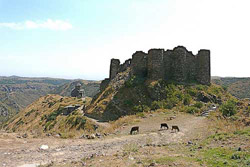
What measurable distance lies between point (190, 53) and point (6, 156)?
22.0m

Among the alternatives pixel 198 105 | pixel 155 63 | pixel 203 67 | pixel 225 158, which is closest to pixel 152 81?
pixel 155 63

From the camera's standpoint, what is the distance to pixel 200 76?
25234 millimetres

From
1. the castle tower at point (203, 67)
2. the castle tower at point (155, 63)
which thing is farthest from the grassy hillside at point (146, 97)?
the castle tower at point (203, 67)

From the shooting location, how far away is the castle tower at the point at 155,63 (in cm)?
2278

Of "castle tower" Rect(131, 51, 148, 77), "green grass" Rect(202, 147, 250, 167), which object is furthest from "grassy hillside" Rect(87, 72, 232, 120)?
"green grass" Rect(202, 147, 250, 167)

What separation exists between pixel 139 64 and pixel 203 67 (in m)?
7.62

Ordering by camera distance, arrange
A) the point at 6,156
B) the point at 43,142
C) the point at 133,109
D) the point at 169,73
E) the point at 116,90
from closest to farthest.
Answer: the point at 6,156 < the point at 43,142 < the point at 133,109 < the point at 116,90 < the point at 169,73

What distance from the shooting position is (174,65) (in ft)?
79.8

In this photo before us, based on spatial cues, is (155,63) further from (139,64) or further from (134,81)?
(134,81)

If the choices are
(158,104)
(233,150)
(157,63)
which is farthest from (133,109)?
(233,150)

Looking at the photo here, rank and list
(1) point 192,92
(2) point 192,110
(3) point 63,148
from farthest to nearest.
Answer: (1) point 192,92 < (2) point 192,110 < (3) point 63,148

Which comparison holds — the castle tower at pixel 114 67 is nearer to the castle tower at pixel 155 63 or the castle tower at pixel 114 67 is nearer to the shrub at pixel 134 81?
the shrub at pixel 134 81

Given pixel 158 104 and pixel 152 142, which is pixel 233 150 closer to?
pixel 152 142

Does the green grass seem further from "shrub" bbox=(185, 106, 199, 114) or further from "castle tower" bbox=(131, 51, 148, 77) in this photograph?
"castle tower" bbox=(131, 51, 148, 77)
